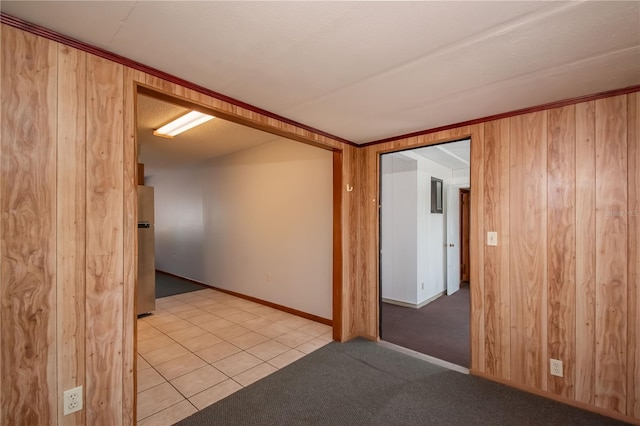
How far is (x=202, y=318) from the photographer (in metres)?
4.16

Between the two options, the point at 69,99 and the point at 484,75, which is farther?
the point at 484,75

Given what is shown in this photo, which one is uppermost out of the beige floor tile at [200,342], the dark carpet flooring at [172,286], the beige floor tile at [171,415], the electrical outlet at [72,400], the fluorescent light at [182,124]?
the fluorescent light at [182,124]

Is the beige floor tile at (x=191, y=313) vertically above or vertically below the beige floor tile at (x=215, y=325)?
below

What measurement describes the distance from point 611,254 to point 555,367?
99 cm

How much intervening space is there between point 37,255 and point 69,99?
2.78 ft

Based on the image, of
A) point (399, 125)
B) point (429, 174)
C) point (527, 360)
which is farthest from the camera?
point (429, 174)

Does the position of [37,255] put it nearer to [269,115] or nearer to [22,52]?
[22,52]

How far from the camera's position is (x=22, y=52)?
1409mm

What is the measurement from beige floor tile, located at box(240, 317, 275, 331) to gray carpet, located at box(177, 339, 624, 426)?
1.16 m

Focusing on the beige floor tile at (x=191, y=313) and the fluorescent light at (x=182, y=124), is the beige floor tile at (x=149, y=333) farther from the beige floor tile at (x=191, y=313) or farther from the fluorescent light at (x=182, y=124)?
the fluorescent light at (x=182, y=124)

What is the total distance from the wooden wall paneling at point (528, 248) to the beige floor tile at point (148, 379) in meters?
3.15

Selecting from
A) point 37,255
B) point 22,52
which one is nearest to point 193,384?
point 37,255

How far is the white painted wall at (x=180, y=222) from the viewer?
6.30 m

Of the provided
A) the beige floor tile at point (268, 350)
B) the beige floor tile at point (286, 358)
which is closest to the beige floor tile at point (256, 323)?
the beige floor tile at point (268, 350)
